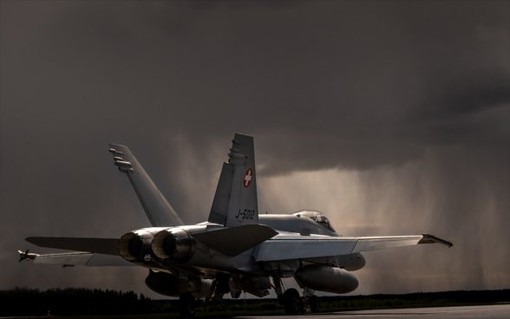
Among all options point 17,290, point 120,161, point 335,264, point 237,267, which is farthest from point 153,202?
point 335,264

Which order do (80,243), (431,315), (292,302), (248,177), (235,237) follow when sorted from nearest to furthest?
(80,243) → (235,237) → (431,315) → (248,177) → (292,302)

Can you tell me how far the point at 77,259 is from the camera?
1189 inches

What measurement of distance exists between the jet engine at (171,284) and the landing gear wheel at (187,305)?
44 cm

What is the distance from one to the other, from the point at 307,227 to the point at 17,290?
12.7 m

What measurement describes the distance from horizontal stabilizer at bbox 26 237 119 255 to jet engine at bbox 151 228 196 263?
1558mm

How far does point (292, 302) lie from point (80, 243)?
9125 mm

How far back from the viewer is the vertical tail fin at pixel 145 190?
28.4m

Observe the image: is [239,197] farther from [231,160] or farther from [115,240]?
[115,240]

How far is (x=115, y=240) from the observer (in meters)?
24.0

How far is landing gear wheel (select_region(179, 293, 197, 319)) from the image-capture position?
87.8ft

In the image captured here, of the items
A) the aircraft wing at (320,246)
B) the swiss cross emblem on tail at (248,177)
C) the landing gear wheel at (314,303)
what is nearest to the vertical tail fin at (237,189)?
the swiss cross emblem on tail at (248,177)

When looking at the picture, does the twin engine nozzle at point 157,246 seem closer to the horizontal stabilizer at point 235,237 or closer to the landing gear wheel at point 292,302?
the horizontal stabilizer at point 235,237

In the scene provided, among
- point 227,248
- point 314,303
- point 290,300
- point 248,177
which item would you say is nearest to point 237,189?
point 248,177

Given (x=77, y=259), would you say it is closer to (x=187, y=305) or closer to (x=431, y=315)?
(x=187, y=305)
